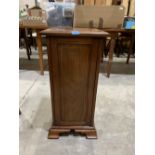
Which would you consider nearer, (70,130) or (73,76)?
(73,76)

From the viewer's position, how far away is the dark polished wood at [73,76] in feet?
3.98

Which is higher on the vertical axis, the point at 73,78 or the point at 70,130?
the point at 73,78

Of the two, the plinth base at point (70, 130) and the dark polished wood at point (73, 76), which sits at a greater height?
the dark polished wood at point (73, 76)

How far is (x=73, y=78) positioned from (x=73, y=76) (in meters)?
0.02

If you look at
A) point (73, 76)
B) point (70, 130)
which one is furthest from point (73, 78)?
point (70, 130)

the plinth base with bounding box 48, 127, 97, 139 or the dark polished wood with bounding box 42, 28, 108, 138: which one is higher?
the dark polished wood with bounding box 42, 28, 108, 138

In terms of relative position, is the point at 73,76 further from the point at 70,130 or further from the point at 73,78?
the point at 70,130

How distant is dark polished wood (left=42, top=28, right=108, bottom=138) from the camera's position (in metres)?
1.21

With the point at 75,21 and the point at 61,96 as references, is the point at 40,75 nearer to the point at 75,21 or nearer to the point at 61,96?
the point at 75,21

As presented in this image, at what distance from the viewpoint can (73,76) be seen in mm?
1341

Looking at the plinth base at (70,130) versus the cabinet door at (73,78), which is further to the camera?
the plinth base at (70,130)

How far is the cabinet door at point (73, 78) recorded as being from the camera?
48.6 inches

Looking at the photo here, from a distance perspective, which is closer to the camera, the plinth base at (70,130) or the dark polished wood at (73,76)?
the dark polished wood at (73,76)

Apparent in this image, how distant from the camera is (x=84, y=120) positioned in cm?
153
